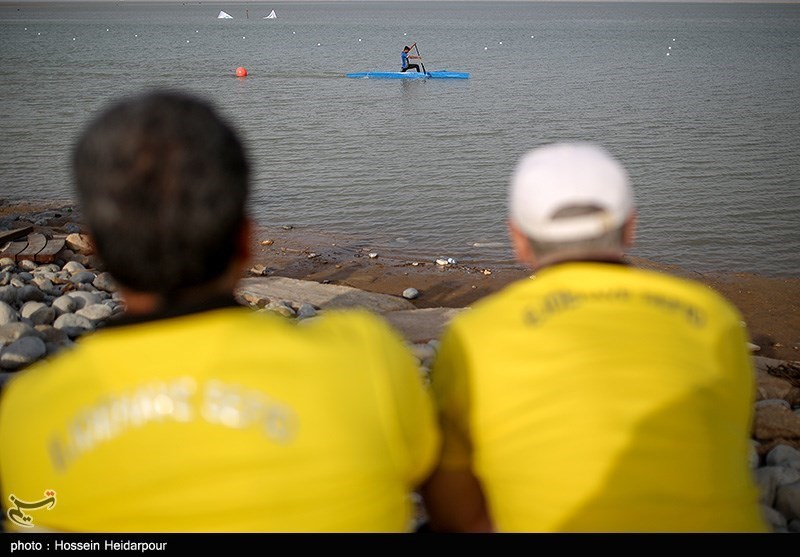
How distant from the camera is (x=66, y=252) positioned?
927 cm

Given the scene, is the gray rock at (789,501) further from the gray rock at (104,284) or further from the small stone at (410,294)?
the gray rock at (104,284)

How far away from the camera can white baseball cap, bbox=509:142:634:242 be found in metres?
2.14

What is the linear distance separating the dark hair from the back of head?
2.68 ft

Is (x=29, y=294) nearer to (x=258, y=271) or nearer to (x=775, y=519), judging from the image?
(x=258, y=271)

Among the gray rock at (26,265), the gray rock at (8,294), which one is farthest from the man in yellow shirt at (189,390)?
the gray rock at (26,265)

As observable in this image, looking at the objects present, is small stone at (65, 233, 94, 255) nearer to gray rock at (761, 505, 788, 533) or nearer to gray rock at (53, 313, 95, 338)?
gray rock at (53, 313, 95, 338)

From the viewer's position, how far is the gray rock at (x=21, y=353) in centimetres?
478

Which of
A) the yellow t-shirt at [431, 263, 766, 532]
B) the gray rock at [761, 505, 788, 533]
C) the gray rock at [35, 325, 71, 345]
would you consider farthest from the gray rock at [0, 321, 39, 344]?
the gray rock at [761, 505, 788, 533]

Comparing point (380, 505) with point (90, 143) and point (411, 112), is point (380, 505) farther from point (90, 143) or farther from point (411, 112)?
point (411, 112)

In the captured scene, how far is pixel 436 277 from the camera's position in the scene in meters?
10.2

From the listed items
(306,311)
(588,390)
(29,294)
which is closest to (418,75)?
(306,311)

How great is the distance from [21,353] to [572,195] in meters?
3.84

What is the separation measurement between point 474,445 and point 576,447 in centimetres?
29

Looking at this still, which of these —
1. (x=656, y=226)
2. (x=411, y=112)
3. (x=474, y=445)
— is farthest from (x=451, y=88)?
(x=474, y=445)
